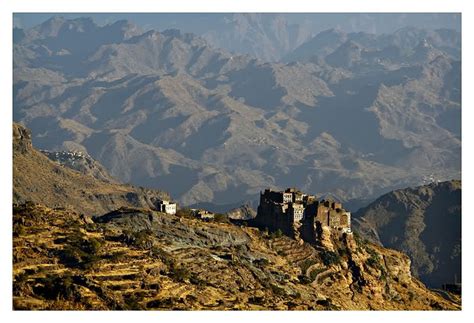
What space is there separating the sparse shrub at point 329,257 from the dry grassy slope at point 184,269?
21 cm

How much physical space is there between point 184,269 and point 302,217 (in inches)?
1213

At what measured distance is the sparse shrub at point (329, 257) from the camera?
126 metres

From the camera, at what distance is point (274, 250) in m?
126

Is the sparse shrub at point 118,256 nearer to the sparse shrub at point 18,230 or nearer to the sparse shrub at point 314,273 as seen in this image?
the sparse shrub at point 18,230

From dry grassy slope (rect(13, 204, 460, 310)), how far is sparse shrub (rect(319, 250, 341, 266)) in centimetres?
21

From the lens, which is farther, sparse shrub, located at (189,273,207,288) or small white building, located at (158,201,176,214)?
small white building, located at (158,201,176,214)

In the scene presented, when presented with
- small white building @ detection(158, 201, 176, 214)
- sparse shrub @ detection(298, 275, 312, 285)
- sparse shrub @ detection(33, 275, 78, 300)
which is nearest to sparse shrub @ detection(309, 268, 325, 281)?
sparse shrub @ detection(298, 275, 312, 285)

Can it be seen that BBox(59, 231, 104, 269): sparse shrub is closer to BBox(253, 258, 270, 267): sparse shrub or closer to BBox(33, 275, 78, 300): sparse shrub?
BBox(33, 275, 78, 300): sparse shrub

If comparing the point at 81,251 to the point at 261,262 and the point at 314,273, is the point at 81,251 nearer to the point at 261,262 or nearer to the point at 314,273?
the point at 261,262

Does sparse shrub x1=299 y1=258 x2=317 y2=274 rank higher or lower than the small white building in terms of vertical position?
lower

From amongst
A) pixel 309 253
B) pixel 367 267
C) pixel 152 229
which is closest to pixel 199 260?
pixel 152 229

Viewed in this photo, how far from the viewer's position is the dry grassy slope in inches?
3593

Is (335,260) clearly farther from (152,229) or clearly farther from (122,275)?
Answer: (122,275)

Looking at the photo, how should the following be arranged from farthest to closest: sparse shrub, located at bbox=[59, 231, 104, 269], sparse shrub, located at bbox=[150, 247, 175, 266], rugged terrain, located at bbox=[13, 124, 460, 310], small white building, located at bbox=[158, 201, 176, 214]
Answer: small white building, located at bbox=[158, 201, 176, 214], sparse shrub, located at bbox=[150, 247, 175, 266], sparse shrub, located at bbox=[59, 231, 104, 269], rugged terrain, located at bbox=[13, 124, 460, 310]
